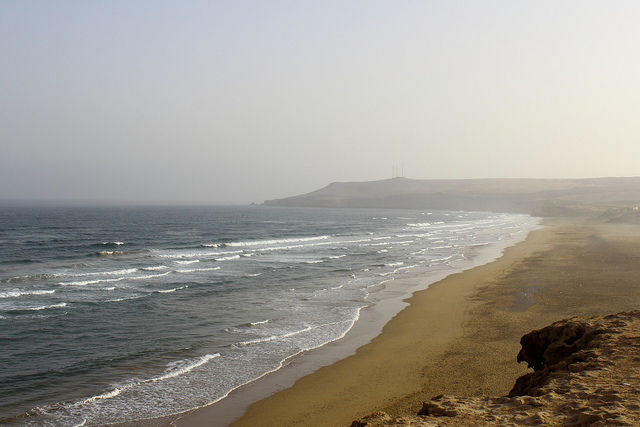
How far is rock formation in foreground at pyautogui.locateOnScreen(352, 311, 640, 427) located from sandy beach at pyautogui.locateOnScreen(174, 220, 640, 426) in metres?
2.07

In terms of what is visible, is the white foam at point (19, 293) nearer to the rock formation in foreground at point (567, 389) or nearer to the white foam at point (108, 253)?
the white foam at point (108, 253)

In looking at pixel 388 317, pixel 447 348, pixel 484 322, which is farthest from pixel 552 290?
pixel 447 348

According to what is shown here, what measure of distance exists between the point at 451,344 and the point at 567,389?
793 centimetres

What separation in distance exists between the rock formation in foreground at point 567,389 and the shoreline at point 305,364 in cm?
467

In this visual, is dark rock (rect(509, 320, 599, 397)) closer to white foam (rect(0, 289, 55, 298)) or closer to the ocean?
the ocean

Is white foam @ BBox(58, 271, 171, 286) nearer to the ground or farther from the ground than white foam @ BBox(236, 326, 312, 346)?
farther from the ground

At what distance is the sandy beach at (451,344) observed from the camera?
1055 cm

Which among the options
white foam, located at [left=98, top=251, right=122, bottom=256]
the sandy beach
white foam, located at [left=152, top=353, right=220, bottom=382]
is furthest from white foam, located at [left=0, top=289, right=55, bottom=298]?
the sandy beach

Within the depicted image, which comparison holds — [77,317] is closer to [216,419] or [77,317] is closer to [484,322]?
[216,419]

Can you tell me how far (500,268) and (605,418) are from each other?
26.4 metres

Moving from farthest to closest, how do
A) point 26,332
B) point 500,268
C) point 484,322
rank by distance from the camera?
point 500,268 → point 484,322 → point 26,332

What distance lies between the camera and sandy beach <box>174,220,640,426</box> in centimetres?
1055

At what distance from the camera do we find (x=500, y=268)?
31250 millimetres

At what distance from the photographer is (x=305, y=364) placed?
13.4m
